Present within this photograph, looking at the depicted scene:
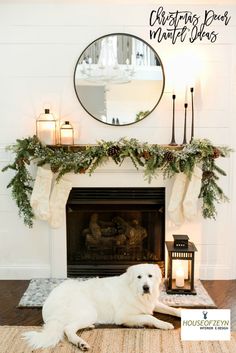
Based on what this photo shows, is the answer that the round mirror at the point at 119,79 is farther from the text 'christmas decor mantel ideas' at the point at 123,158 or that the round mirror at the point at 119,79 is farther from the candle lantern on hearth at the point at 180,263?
the candle lantern on hearth at the point at 180,263

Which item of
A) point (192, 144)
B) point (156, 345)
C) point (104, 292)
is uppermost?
point (192, 144)

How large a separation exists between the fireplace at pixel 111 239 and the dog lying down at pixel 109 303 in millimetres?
736

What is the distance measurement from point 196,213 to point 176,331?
1132mm

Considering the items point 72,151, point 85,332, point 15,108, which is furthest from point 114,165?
point 85,332

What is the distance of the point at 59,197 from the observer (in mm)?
3512

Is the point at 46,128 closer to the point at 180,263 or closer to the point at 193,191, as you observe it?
the point at 193,191

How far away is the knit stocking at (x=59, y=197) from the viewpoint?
3500 mm

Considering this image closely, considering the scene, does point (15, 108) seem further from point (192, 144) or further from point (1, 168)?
point (192, 144)

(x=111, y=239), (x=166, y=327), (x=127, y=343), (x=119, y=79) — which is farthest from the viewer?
(x=111, y=239)

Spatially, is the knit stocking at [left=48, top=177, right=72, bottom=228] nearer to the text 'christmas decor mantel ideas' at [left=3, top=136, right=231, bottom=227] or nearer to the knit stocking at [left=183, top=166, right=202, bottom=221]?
the text 'christmas decor mantel ideas' at [left=3, top=136, right=231, bottom=227]

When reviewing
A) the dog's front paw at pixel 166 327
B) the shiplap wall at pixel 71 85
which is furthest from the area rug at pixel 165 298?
the shiplap wall at pixel 71 85

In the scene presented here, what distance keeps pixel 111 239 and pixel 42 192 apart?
802mm

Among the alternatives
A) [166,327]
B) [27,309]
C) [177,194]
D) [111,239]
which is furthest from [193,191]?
[27,309]

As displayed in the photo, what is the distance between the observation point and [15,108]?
353 cm
